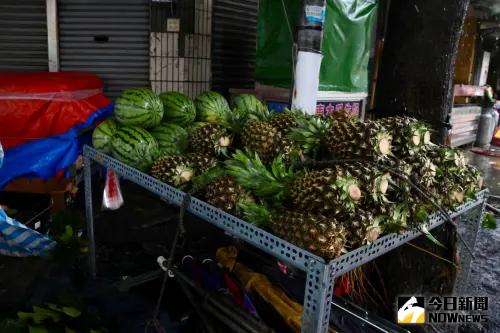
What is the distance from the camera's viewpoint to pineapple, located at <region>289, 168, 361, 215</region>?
1867 mm

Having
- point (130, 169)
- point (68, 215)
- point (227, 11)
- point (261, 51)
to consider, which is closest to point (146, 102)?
point (130, 169)

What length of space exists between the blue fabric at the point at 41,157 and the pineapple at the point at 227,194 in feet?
10.3

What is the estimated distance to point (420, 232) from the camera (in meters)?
2.14

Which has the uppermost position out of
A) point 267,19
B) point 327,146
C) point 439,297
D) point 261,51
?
point 267,19

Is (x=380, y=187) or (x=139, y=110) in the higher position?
(x=139, y=110)

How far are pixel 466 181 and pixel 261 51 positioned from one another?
12.7 ft

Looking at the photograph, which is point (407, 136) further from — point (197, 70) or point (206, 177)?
point (197, 70)

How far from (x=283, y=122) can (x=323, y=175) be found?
31.6 inches

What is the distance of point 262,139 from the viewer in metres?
2.49

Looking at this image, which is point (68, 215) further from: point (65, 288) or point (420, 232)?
point (420, 232)

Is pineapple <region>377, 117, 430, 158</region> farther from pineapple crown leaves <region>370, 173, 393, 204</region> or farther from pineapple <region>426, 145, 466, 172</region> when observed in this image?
pineapple crown leaves <region>370, 173, 393, 204</region>

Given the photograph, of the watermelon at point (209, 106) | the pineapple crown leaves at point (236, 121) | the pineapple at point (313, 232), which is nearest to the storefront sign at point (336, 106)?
the watermelon at point (209, 106)

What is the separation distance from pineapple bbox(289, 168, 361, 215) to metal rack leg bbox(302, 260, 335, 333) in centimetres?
34

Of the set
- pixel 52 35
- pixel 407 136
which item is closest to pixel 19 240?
pixel 407 136
